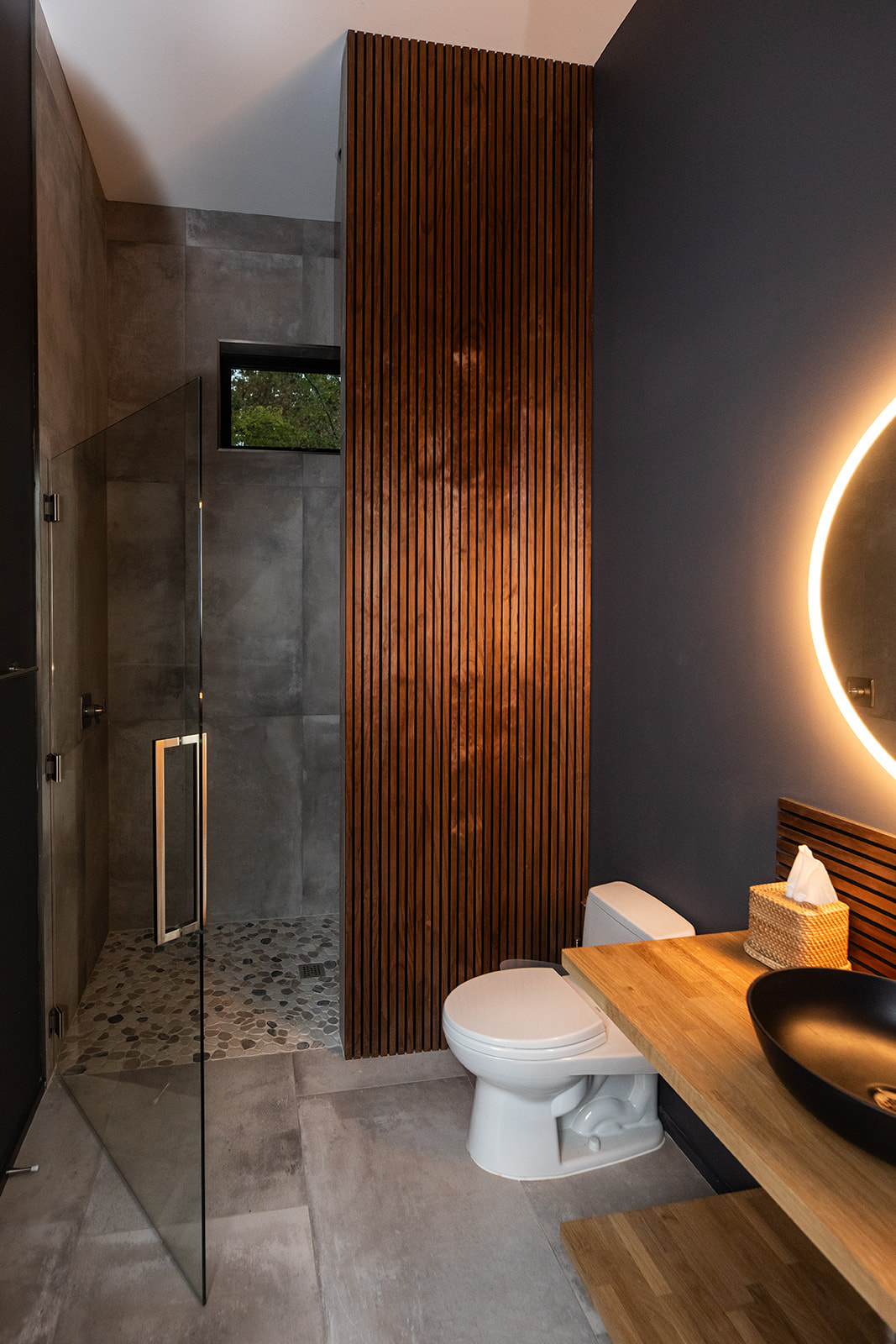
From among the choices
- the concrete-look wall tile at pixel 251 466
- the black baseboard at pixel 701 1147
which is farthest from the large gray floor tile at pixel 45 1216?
the concrete-look wall tile at pixel 251 466

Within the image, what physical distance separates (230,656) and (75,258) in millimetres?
1603

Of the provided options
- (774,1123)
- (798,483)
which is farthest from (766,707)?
(774,1123)

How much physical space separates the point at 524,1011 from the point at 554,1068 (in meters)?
0.16

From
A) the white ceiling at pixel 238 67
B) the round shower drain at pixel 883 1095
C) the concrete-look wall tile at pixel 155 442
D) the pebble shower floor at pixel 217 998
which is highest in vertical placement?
the white ceiling at pixel 238 67

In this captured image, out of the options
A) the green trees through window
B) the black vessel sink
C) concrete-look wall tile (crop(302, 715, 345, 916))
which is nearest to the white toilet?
the black vessel sink

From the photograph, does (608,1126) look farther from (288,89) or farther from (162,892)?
(288,89)

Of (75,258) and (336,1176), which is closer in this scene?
(336,1176)

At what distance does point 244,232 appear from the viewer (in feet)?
11.6

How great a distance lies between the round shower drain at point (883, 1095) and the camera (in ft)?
3.55

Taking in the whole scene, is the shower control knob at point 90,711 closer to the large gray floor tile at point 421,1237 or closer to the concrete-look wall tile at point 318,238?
the large gray floor tile at point 421,1237

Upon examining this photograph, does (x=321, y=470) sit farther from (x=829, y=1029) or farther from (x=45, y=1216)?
(x=829, y=1029)

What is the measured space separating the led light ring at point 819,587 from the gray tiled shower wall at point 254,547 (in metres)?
2.16

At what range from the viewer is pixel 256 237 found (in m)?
3.54

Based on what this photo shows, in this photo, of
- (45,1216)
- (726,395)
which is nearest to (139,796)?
(45,1216)
